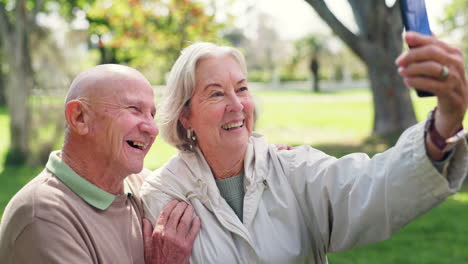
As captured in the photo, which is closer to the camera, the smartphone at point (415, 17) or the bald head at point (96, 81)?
the smartphone at point (415, 17)

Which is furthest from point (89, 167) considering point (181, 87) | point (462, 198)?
point (462, 198)

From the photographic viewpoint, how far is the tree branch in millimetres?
9977

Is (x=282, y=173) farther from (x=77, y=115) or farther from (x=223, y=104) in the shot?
(x=77, y=115)

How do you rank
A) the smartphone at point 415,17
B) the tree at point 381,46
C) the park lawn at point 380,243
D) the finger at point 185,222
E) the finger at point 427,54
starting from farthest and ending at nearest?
the tree at point 381,46, the park lawn at point 380,243, the finger at point 185,222, the smartphone at point 415,17, the finger at point 427,54

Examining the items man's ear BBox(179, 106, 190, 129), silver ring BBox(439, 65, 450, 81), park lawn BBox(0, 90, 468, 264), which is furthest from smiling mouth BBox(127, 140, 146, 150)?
silver ring BBox(439, 65, 450, 81)

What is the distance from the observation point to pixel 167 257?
8.18 feet

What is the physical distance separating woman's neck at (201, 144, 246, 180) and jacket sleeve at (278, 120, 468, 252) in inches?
8.8

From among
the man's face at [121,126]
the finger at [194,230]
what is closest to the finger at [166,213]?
the finger at [194,230]

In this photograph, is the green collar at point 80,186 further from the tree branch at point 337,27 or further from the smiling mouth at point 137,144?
the tree branch at point 337,27

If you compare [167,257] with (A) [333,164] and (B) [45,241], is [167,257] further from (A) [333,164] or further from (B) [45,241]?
(A) [333,164]

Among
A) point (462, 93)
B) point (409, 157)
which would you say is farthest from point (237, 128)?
point (462, 93)

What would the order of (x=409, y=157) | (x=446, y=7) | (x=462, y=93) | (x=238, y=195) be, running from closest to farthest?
1. (x=462, y=93)
2. (x=409, y=157)
3. (x=238, y=195)
4. (x=446, y=7)

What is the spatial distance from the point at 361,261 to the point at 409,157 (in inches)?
155

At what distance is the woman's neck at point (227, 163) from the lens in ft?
9.17
